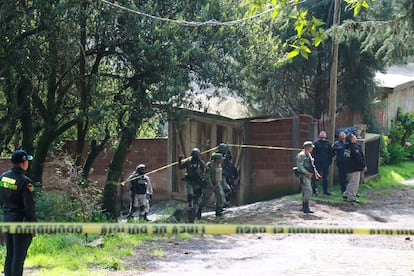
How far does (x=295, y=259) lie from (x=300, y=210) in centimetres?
505

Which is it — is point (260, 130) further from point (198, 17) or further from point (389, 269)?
point (389, 269)

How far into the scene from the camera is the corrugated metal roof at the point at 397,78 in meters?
22.6

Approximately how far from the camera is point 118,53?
13.6 meters

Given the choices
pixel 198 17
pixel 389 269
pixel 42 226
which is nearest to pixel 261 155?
pixel 198 17

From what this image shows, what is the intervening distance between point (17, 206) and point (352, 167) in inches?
372

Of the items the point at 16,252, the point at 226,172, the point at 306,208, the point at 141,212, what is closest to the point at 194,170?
the point at 226,172

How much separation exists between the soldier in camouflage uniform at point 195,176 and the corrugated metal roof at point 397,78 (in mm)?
8580

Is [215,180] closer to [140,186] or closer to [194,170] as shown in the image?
[194,170]

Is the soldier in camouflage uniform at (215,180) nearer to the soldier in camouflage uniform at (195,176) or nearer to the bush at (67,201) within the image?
the soldier in camouflage uniform at (195,176)

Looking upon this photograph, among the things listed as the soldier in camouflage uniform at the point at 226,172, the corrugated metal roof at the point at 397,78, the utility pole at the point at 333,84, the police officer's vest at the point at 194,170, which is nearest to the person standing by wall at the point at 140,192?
the police officer's vest at the point at 194,170

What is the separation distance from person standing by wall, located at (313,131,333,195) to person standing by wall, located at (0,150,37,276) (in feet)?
31.2

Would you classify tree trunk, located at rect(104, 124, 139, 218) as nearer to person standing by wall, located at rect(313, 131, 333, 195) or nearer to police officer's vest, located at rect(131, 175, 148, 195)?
police officer's vest, located at rect(131, 175, 148, 195)

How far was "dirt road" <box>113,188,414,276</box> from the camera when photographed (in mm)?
8359

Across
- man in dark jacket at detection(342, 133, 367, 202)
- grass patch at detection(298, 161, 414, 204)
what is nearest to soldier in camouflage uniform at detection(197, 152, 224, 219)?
grass patch at detection(298, 161, 414, 204)
